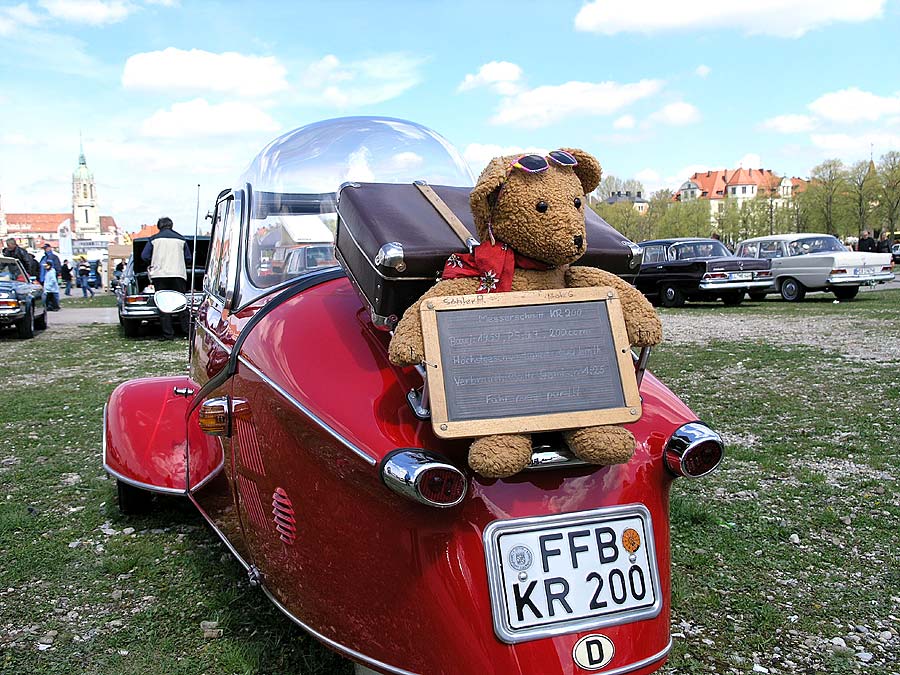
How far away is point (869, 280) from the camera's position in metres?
19.0

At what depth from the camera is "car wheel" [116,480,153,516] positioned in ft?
14.2

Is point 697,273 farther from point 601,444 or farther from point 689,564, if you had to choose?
point 601,444

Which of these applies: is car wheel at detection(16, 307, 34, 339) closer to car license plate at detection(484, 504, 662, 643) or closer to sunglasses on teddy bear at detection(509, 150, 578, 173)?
sunglasses on teddy bear at detection(509, 150, 578, 173)

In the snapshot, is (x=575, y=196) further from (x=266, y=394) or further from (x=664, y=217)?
(x=664, y=217)

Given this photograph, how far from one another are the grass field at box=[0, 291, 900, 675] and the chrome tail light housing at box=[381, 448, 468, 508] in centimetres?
114

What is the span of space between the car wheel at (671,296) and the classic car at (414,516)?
18.2 metres

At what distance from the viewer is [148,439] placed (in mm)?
3908

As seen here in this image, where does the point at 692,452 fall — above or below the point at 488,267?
below

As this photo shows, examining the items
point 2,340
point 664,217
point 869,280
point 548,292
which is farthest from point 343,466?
point 664,217

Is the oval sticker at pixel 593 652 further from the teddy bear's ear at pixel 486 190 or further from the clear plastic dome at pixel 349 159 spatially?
the clear plastic dome at pixel 349 159

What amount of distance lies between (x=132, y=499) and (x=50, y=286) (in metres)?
20.2

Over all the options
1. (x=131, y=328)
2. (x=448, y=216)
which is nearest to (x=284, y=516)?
(x=448, y=216)

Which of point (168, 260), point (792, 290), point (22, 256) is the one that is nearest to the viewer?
point (168, 260)

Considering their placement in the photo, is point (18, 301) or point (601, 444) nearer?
point (601, 444)
